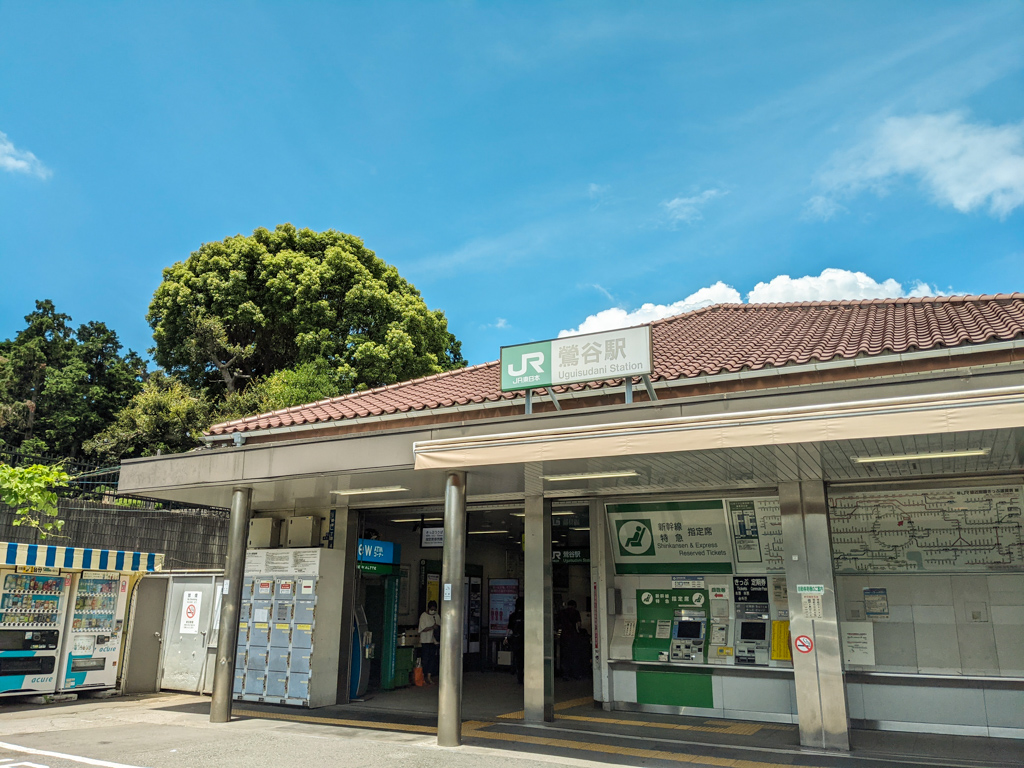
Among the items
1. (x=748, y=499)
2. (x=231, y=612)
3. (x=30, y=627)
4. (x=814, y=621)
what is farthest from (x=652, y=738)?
(x=30, y=627)

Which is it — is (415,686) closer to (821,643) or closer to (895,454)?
(821,643)

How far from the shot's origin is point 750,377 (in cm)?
902

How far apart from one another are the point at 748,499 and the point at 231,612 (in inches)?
272

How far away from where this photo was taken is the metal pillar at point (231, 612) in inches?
365

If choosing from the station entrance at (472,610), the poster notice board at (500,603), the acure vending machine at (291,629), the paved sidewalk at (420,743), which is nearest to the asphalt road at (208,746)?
the paved sidewalk at (420,743)

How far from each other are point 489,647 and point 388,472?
9.71 m

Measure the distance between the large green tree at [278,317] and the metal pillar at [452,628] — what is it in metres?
16.9

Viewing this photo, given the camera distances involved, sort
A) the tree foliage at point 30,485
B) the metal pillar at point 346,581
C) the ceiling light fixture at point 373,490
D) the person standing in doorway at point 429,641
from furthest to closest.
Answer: the person standing in doorway at point 429,641 < the metal pillar at point 346,581 < the ceiling light fixture at point 373,490 < the tree foliage at point 30,485

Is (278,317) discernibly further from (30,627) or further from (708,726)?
(708,726)

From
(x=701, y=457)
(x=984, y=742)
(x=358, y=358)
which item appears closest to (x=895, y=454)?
(x=701, y=457)

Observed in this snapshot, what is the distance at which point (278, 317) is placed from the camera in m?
25.5

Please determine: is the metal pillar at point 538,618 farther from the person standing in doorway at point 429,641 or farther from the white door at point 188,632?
the white door at point 188,632

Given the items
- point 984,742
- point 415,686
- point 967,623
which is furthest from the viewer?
point 415,686

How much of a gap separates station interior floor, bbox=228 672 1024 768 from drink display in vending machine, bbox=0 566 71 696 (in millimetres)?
2950
